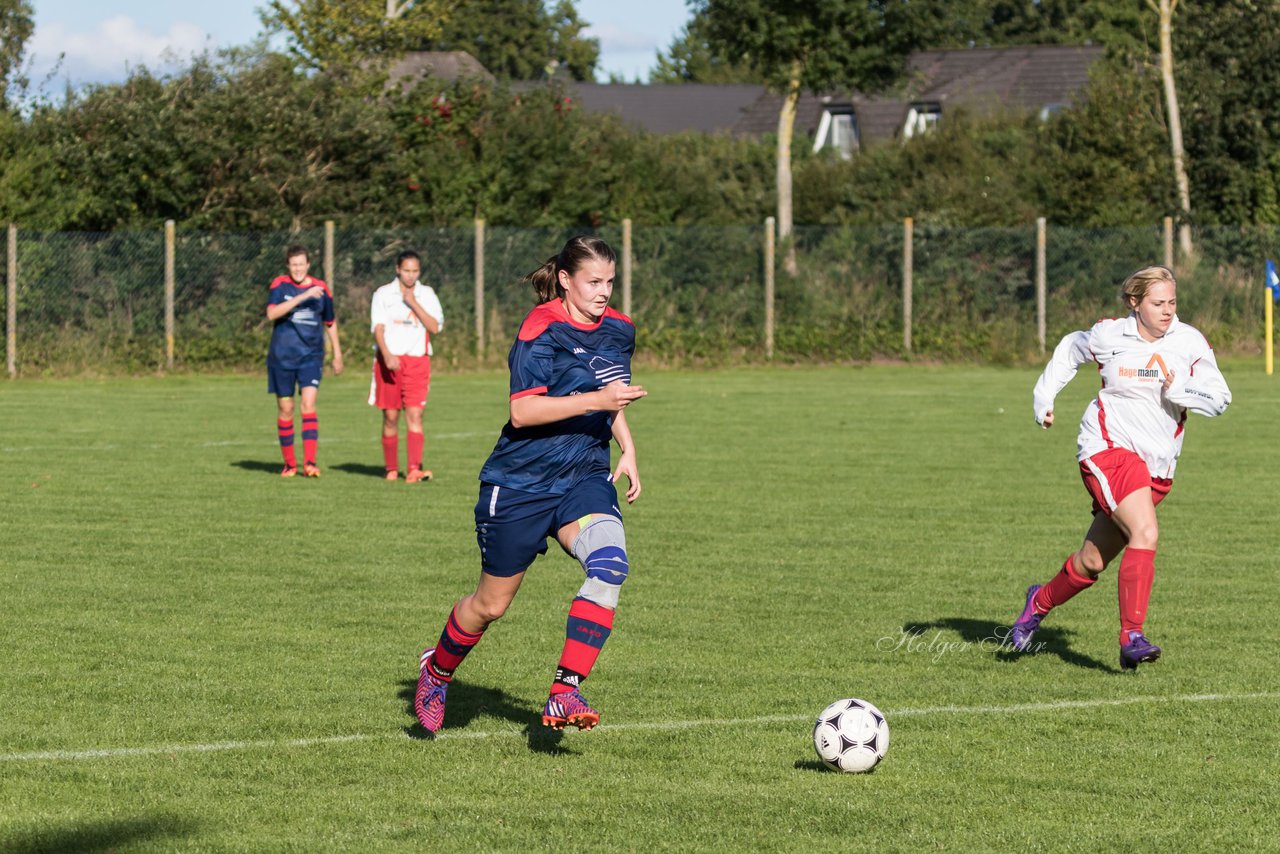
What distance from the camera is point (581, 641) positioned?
6051mm

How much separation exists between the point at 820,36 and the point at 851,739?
96.7 ft

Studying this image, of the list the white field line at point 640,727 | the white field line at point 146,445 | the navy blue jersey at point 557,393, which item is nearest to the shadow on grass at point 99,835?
the white field line at point 640,727

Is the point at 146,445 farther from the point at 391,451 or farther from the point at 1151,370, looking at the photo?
the point at 1151,370

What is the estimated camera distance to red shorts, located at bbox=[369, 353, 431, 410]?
49.3 feet

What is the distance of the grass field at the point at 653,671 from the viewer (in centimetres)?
550

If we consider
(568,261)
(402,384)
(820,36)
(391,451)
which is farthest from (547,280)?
(820,36)

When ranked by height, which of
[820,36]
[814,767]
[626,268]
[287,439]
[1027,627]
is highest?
[820,36]

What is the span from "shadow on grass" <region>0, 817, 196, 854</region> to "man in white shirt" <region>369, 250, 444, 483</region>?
9591 millimetres

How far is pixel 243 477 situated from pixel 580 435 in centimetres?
945

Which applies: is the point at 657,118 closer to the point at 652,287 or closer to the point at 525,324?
the point at 652,287

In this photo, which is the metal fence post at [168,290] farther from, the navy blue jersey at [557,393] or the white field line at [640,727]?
the navy blue jersey at [557,393]

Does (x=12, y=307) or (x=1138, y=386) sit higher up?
(x=12, y=307)

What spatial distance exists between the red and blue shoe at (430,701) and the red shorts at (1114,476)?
3.17m

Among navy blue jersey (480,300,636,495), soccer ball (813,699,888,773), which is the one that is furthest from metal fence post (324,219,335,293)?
soccer ball (813,699,888,773)
